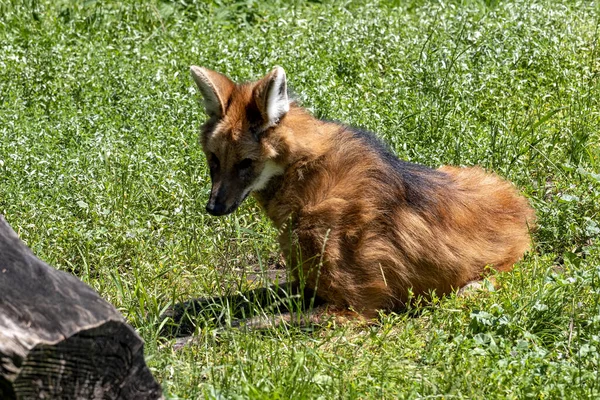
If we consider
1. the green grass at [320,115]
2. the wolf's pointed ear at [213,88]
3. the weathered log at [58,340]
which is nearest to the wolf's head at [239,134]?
the wolf's pointed ear at [213,88]

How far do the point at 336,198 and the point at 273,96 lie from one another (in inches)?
24.8

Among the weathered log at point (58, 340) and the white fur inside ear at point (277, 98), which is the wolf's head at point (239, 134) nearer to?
the white fur inside ear at point (277, 98)

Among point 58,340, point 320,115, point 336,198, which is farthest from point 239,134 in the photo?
point 58,340

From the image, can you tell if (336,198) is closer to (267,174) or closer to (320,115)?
(267,174)

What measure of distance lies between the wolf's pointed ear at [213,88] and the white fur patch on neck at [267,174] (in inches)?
14.7

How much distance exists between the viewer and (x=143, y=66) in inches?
297

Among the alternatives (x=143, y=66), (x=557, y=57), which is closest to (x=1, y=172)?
(x=143, y=66)

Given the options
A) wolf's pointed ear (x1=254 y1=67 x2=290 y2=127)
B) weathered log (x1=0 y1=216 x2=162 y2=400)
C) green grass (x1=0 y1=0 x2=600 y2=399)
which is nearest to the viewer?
weathered log (x1=0 y1=216 x2=162 y2=400)

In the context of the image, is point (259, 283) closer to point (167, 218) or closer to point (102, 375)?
point (167, 218)

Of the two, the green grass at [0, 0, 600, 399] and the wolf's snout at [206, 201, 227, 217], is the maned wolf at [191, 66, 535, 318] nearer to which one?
the wolf's snout at [206, 201, 227, 217]

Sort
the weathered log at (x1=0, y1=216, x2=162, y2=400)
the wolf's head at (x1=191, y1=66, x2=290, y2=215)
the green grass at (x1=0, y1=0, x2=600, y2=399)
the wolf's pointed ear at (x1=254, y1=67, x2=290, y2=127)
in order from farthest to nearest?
1. the wolf's head at (x1=191, y1=66, x2=290, y2=215)
2. the wolf's pointed ear at (x1=254, y1=67, x2=290, y2=127)
3. the green grass at (x1=0, y1=0, x2=600, y2=399)
4. the weathered log at (x1=0, y1=216, x2=162, y2=400)

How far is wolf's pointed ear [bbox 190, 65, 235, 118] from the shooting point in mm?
4859

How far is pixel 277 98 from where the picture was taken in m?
4.80

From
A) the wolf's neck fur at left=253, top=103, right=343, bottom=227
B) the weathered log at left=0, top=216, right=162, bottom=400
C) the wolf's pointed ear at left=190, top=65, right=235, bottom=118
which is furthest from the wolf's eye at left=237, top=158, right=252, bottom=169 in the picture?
the weathered log at left=0, top=216, right=162, bottom=400
